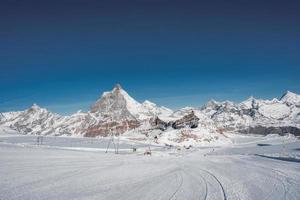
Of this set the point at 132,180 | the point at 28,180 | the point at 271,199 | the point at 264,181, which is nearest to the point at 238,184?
the point at 264,181

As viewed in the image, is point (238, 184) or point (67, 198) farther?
point (238, 184)

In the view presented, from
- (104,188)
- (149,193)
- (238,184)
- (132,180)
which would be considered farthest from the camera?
(132,180)

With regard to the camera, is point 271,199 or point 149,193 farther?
point 149,193

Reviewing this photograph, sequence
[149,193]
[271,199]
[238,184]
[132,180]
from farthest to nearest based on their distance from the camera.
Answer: [132,180], [238,184], [149,193], [271,199]

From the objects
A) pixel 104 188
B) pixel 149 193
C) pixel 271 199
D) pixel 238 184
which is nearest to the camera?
pixel 271 199

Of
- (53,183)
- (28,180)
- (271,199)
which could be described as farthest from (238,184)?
(28,180)

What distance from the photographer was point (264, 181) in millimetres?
19984

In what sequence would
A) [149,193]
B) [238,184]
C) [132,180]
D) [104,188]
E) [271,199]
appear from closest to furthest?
[271,199] < [149,193] < [104,188] < [238,184] < [132,180]

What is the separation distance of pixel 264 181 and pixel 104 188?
28.7 feet

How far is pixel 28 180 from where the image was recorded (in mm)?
19297

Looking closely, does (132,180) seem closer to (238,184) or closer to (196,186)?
(196,186)

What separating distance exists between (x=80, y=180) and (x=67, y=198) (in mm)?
5627

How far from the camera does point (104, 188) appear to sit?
57.8 ft

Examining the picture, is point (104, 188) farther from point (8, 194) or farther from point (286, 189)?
point (286, 189)
